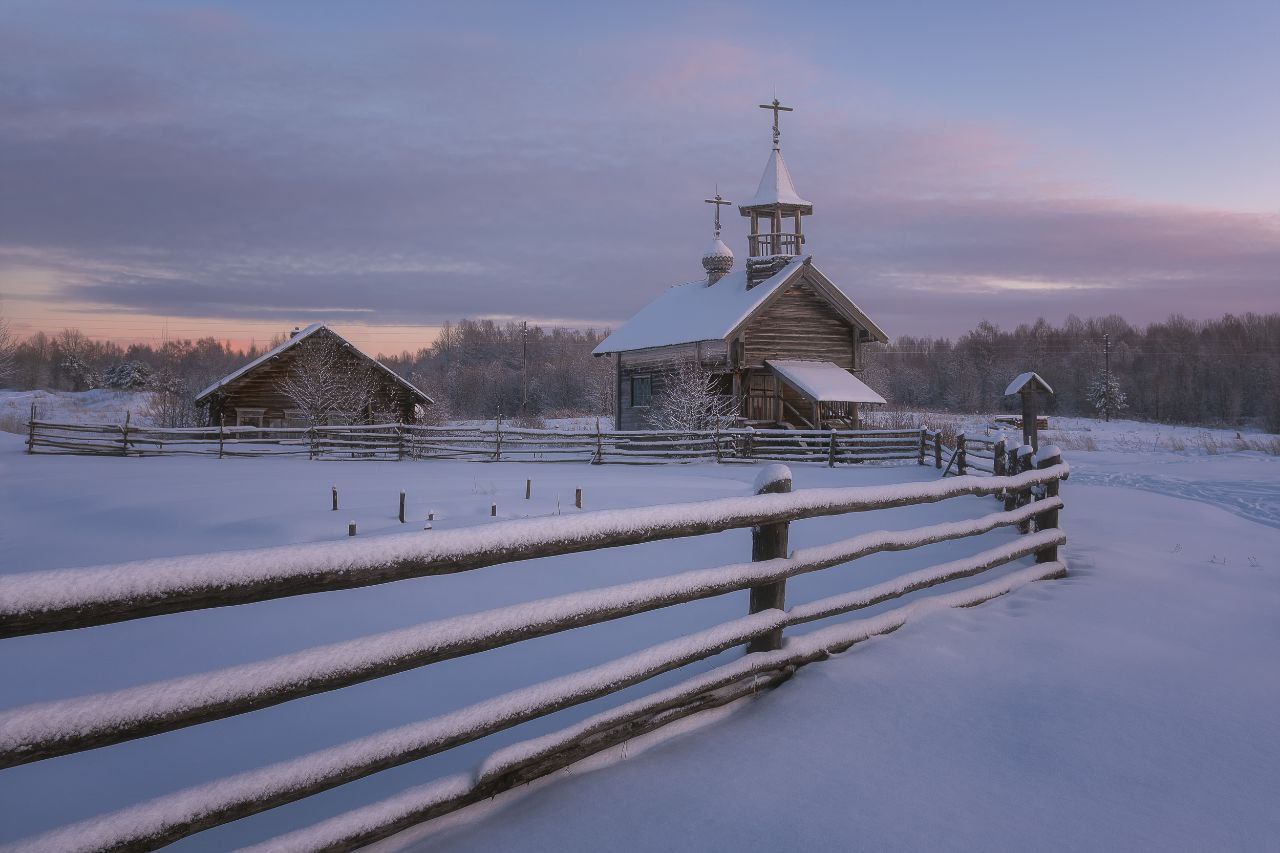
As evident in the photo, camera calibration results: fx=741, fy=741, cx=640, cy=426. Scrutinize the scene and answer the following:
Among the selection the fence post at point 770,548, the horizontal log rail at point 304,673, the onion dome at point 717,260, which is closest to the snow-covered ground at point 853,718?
the fence post at point 770,548

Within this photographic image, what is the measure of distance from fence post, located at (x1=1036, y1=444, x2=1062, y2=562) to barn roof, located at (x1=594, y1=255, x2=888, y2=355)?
19.1 metres

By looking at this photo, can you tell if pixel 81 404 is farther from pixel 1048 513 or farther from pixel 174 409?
pixel 1048 513

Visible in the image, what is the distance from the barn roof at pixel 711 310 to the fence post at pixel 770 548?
22699mm

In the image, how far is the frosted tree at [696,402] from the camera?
91.9 feet

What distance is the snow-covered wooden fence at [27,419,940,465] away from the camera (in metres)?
24.9

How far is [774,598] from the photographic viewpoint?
439cm

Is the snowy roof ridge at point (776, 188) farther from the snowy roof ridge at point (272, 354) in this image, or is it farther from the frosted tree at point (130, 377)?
the frosted tree at point (130, 377)

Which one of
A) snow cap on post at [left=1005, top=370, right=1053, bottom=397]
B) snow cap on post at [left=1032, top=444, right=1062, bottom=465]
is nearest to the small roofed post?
snow cap on post at [left=1005, top=370, right=1053, bottom=397]

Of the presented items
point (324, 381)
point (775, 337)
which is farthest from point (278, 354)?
point (775, 337)

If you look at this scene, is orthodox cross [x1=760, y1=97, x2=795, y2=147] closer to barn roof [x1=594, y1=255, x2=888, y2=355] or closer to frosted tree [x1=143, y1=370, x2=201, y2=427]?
barn roof [x1=594, y1=255, x2=888, y2=355]

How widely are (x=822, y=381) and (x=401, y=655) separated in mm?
25651

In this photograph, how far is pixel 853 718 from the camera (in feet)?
12.8

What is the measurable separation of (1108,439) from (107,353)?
167702mm

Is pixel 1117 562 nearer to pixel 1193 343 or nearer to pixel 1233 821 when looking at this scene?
pixel 1233 821
